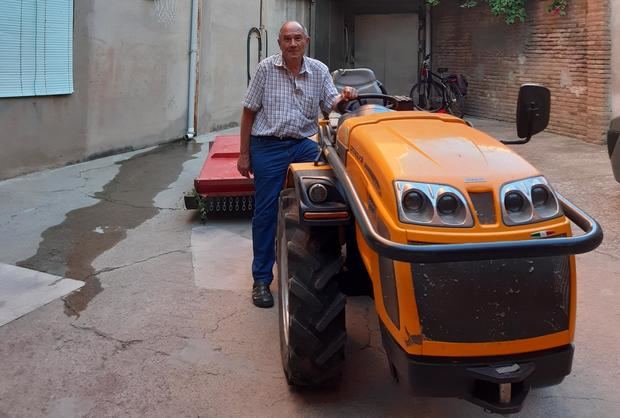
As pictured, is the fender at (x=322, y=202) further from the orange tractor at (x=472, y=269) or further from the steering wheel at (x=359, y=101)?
the steering wheel at (x=359, y=101)

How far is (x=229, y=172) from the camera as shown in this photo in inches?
229

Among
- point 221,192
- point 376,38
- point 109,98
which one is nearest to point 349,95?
point 221,192

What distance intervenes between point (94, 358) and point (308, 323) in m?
1.31

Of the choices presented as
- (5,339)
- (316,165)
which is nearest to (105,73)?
(5,339)

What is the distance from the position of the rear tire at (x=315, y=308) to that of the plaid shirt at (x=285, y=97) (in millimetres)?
1146

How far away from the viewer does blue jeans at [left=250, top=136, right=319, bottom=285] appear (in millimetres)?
3939

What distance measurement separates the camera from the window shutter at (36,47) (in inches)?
275

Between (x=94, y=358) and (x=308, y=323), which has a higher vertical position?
(x=308, y=323)

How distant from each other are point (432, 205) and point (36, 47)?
660cm

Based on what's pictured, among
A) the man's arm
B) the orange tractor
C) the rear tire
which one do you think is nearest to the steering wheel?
the man's arm

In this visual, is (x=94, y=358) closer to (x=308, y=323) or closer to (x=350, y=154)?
(x=308, y=323)

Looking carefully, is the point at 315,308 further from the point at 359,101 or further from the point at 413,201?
the point at 359,101

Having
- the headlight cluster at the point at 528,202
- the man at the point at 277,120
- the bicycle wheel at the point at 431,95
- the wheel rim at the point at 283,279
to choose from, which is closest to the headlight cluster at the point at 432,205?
the headlight cluster at the point at 528,202

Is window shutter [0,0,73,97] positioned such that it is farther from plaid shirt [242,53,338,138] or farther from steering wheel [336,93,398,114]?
steering wheel [336,93,398,114]
